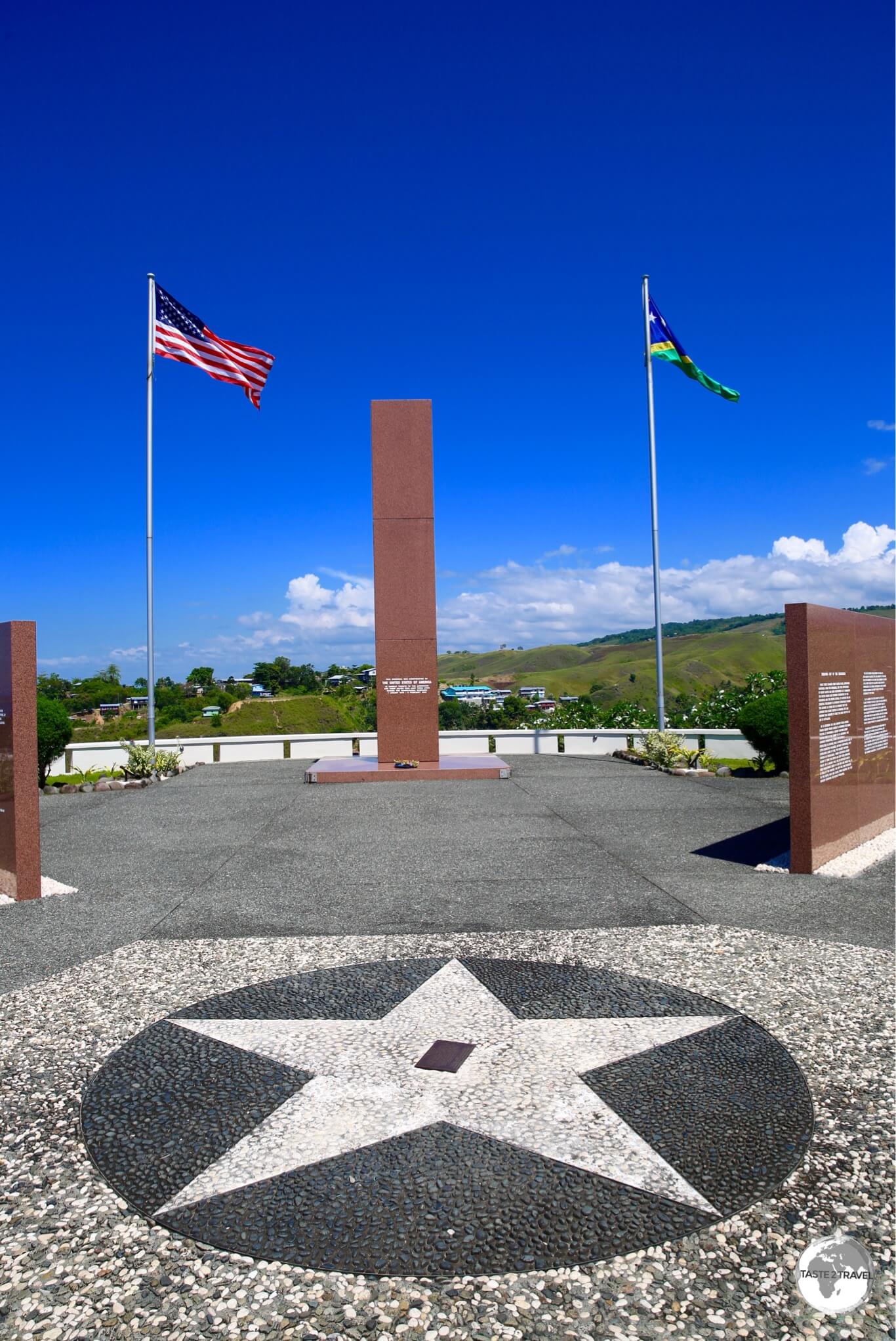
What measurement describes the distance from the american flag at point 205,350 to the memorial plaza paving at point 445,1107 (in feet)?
36.2

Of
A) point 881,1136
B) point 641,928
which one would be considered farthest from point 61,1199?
point 641,928

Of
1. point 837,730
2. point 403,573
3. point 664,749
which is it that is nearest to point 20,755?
point 837,730

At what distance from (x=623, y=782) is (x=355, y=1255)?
41.0ft

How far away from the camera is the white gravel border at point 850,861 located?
308 inches

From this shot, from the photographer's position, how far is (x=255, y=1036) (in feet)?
14.2

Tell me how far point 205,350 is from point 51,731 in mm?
7238

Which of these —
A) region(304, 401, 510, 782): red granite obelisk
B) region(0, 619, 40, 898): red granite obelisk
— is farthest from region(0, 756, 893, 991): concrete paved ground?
region(304, 401, 510, 782): red granite obelisk

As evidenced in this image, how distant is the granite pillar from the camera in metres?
7.62

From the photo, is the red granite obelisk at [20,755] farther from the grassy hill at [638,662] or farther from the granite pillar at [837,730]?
the grassy hill at [638,662]

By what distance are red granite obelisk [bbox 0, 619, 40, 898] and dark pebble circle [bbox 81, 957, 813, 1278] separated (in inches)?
138

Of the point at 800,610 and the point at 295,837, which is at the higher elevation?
the point at 800,610

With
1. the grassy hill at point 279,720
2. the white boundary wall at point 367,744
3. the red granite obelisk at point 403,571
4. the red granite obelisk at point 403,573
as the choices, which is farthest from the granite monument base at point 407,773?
the grassy hill at point 279,720

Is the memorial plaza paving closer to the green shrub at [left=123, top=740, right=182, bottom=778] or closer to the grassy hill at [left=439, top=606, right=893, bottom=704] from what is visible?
the green shrub at [left=123, top=740, right=182, bottom=778]

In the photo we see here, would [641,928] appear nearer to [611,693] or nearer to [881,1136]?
[881,1136]
